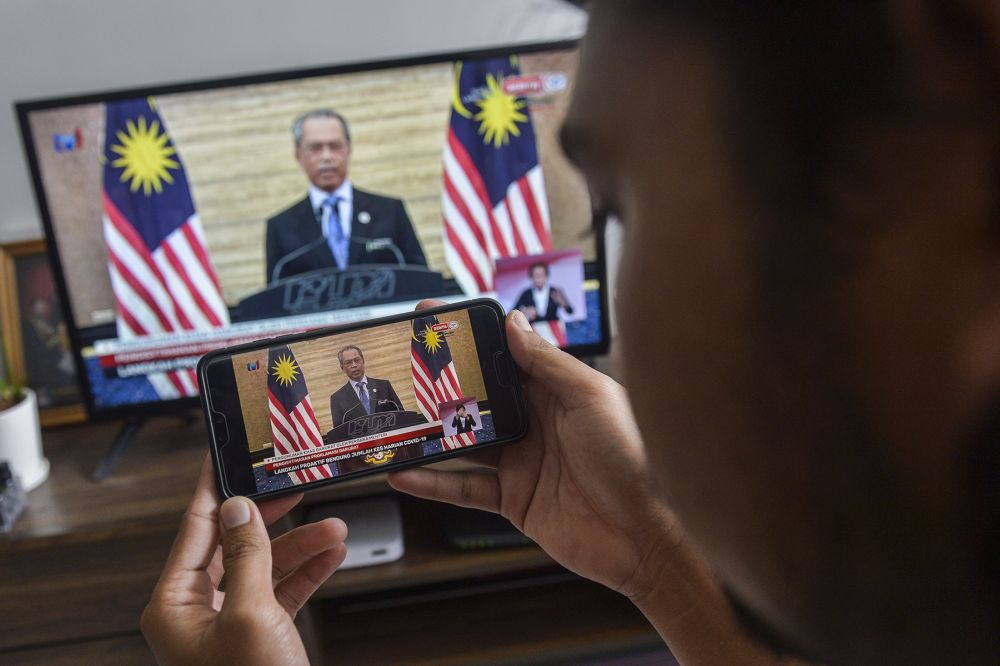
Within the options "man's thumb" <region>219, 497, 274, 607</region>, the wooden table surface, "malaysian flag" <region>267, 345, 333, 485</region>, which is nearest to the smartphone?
"malaysian flag" <region>267, 345, 333, 485</region>

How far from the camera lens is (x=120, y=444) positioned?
1562mm

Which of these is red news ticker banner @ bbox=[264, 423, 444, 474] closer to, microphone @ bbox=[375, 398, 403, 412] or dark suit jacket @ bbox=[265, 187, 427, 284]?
microphone @ bbox=[375, 398, 403, 412]

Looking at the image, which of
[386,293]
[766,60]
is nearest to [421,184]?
[386,293]

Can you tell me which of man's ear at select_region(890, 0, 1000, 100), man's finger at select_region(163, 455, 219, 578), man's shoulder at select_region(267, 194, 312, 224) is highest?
man's ear at select_region(890, 0, 1000, 100)

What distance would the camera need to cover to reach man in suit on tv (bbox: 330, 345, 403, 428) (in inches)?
35.2

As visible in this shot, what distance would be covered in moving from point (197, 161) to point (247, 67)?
28cm

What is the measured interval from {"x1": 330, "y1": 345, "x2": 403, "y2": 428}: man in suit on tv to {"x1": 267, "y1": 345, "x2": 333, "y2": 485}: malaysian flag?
1.7 inches

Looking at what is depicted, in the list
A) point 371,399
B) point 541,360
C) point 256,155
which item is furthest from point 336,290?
point 541,360

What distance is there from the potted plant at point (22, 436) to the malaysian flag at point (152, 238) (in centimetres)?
22

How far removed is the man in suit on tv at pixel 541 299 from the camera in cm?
156

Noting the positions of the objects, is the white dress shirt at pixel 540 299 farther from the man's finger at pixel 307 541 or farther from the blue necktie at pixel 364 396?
the man's finger at pixel 307 541

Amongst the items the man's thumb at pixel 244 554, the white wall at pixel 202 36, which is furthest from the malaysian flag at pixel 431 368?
the white wall at pixel 202 36

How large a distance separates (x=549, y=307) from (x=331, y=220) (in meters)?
0.47

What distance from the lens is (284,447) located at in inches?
34.5
